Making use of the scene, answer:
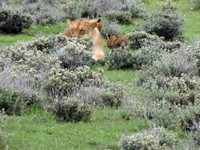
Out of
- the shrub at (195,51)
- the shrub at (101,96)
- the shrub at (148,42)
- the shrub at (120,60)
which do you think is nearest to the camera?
the shrub at (101,96)

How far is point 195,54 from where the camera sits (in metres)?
12.2

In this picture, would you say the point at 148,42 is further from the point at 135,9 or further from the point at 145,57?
the point at 135,9

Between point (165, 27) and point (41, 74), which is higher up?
point (41, 74)

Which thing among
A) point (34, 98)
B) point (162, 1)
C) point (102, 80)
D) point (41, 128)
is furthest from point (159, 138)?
point (162, 1)

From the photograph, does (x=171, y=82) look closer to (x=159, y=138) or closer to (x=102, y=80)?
(x=102, y=80)

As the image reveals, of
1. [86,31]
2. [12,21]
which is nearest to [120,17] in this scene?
[12,21]

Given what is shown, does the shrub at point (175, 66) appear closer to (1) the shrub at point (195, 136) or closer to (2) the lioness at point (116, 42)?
(2) the lioness at point (116, 42)

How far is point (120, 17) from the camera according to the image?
1953 cm

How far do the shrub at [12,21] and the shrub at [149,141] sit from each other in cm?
987

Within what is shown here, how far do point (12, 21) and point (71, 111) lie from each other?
8724 mm

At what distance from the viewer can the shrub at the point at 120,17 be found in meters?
19.5

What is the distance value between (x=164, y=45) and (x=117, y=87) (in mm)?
5098

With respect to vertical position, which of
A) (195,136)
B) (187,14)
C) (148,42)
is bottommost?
(187,14)

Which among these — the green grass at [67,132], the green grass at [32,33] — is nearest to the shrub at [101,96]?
the green grass at [67,132]
